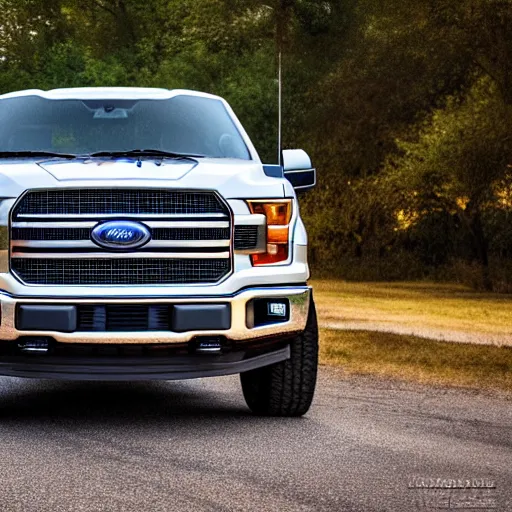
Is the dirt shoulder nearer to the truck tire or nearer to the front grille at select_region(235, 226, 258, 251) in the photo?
the truck tire

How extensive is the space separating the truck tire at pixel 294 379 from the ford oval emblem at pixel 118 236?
4.15 feet

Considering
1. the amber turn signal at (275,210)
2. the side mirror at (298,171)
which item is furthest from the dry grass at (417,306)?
the amber turn signal at (275,210)

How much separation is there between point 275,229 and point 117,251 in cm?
100

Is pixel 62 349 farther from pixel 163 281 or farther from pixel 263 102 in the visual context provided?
pixel 263 102

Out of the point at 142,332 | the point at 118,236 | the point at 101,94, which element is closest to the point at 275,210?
the point at 118,236

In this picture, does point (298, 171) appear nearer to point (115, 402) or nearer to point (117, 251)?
point (117, 251)

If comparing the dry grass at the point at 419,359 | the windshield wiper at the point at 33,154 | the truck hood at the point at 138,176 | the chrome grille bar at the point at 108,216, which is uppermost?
the windshield wiper at the point at 33,154

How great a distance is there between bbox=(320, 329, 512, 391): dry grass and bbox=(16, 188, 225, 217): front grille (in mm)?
4053

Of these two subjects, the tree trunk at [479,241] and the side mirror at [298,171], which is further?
the tree trunk at [479,241]

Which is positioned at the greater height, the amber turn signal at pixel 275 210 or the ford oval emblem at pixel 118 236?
the amber turn signal at pixel 275 210

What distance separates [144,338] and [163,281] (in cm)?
38

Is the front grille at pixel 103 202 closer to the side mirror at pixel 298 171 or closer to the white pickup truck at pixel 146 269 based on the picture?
the white pickup truck at pixel 146 269

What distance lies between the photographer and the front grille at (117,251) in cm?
781

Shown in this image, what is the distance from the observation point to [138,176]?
26.0 ft
